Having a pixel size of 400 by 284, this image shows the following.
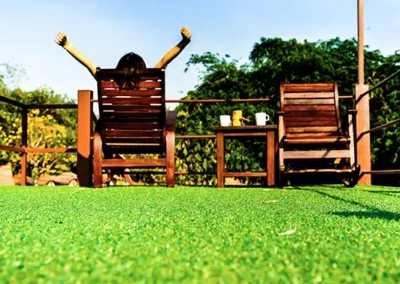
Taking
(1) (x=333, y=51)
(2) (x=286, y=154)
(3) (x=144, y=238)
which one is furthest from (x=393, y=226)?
(1) (x=333, y=51)

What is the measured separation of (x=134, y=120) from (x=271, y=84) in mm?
3337

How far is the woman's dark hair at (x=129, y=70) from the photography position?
4258 mm

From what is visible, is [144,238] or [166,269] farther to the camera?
[144,238]

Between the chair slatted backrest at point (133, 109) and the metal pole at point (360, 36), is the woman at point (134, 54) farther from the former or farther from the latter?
the metal pole at point (360, 36)

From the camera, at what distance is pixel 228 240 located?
1.34 m

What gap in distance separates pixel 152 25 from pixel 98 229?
9386 millimetres

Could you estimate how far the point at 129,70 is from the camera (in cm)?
427

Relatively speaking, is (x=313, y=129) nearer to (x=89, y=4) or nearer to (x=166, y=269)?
(x=166, y=269)

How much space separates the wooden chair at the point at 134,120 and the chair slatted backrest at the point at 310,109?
123 cm

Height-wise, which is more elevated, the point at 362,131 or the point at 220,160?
the point at 362,131

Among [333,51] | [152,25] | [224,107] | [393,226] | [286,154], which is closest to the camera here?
[393,226]

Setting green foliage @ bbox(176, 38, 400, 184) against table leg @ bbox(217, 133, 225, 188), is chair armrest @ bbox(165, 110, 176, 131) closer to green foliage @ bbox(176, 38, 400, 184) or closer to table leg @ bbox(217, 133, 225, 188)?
table leg @ bbox(217, 133, 225, 188)

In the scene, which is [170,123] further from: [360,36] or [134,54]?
[360,36]

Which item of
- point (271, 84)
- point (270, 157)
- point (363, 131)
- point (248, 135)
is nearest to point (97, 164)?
point (248, 135)
